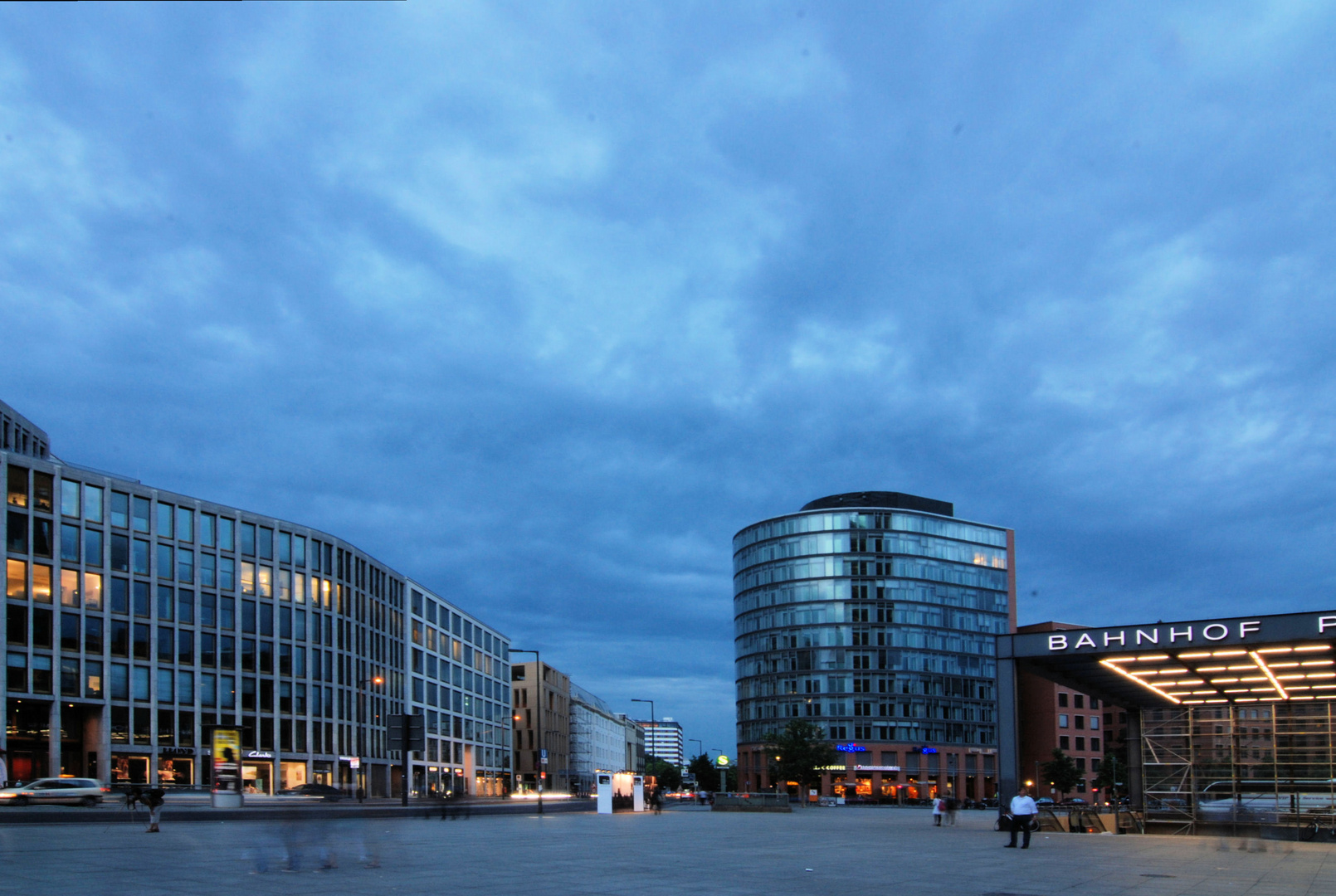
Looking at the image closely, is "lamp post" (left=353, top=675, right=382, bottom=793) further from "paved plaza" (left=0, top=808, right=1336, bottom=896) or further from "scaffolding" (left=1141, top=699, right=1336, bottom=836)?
"scaffolding" (left=1141, top=699, right=1336, bottom=836)

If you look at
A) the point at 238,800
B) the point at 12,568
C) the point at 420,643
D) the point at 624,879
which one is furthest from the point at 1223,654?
the point at 420,643

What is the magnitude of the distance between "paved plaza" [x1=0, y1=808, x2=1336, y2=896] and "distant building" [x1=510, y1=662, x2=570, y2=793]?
422 feet

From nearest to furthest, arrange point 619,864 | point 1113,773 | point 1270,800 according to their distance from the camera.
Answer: point 619,864, point 1270,800, point 1113,773

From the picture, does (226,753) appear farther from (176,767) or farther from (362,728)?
(362,728)

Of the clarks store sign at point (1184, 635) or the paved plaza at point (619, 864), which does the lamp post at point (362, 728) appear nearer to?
the paved plaza at point (619, 864)

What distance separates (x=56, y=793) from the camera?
49.5m

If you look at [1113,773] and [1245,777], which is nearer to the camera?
[1245,777]

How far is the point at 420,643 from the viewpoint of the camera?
389 ft

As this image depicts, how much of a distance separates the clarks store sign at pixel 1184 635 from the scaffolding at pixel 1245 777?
5209mm

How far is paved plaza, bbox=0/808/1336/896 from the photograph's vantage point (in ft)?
54.9

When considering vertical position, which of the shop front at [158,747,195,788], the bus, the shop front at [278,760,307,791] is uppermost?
the bus

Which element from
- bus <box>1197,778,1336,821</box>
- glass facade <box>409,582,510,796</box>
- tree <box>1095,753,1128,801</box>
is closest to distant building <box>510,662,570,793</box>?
glass facade <box>409,582,510,796</box>

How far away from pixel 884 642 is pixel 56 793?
107 metres

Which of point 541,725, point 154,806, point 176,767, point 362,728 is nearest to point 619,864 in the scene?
point 154,806
